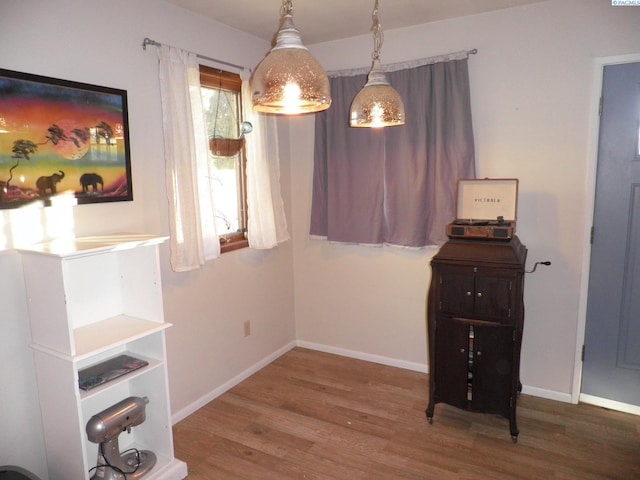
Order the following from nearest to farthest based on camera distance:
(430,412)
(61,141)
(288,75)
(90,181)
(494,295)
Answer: (288,75) → (61,141) → (90,181) → (494,295) → (430,412)

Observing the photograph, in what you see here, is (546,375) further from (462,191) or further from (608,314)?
(462,191)

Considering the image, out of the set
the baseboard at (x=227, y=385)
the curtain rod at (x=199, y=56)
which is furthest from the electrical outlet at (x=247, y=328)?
the curtain rod at (x=199, y=56)

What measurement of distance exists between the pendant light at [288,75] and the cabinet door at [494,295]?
5.01 ft

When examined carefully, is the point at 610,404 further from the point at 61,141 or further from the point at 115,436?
the point at 61,141

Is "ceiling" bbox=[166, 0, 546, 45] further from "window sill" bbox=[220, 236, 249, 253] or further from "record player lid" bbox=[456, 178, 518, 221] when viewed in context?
"window sill" bbox=[220, 236, 249, 253]

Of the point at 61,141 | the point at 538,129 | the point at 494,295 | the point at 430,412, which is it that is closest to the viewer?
the point at 61,141

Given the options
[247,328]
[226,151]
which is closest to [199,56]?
[226,151]

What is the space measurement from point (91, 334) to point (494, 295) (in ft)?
6.69

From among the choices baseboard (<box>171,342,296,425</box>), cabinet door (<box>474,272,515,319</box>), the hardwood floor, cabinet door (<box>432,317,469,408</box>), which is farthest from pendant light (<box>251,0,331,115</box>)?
baseboard (<box>171,342,296,425</box>)

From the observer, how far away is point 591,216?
106 inches

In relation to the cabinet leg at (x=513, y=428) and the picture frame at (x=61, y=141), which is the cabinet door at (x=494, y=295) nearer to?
the cabinet leg at (x=513, y=428)

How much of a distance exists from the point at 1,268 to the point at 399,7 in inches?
99.1

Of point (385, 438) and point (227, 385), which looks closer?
point (385, 438)

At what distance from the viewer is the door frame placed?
256cm
